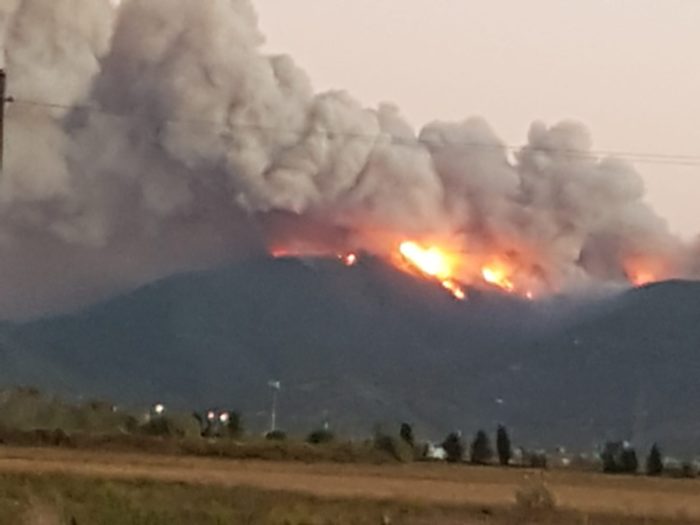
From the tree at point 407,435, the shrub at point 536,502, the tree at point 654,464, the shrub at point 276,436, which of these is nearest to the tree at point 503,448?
the tree at point 407,435

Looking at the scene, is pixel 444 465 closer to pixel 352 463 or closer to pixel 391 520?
pixel 352 463

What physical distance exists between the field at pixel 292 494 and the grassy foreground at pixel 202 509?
50 millimetres

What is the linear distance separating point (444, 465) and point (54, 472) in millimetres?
51851

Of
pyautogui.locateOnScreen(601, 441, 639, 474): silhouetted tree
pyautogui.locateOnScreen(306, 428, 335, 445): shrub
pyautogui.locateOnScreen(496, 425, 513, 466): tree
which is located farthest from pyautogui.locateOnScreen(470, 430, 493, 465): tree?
pyautogui.locateOnScreen(306, 428, 335, 445): shrub

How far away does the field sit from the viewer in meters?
40.1

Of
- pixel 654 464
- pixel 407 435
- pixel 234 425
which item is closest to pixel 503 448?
pixel 407 435

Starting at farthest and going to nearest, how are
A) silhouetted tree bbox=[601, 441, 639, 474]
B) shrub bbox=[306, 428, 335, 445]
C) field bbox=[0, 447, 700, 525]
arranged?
silhouetted tree bbox=[601, 441, 639, 474]
shrub bbox=[306, 428, 335, 445]
field bbox=[0, 447, 700, 525]

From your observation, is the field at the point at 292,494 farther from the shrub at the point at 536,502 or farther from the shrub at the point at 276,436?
the shrub at the point at 276,436

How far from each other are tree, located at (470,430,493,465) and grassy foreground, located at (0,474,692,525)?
72.8m

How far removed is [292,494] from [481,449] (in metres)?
78.7

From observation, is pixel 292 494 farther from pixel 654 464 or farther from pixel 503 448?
pixel 503 448

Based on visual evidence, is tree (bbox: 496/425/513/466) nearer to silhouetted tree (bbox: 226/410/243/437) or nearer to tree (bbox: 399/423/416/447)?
tree (bbox: 399/423/416/447)

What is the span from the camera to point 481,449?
133m

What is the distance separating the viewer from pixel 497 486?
7712 centimetres
